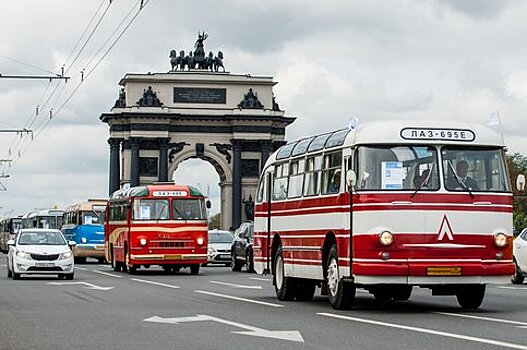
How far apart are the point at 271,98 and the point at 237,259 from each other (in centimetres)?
6256

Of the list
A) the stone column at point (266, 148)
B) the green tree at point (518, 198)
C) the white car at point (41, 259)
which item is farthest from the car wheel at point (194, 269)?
the stone column at point (266, 148)

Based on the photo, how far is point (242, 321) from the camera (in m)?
18.8

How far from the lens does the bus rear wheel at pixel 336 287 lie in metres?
20.8

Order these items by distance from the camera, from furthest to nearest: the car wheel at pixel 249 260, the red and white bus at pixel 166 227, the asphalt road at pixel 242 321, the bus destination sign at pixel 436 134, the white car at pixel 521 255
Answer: the car wheel at pixel 249 260
the red and white bus at pixel 166 227
the white car at pixel 521 255
the bus destination sign at pixel 436 134
the asphalt road at pixel 242 321

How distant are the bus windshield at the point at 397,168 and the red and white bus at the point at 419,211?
0.05 feet

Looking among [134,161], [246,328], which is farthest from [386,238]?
[134,161]

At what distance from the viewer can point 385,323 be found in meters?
18.0

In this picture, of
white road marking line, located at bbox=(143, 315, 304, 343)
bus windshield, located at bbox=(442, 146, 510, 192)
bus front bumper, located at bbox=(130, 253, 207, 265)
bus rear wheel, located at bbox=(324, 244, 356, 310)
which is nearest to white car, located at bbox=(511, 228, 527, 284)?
bus front bumper, located at bbox=(130, 253, 207, 265)

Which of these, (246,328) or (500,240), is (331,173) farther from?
(246,328)

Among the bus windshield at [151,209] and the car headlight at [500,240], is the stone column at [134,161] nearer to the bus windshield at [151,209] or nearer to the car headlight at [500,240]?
the bus windshield at [151,209]

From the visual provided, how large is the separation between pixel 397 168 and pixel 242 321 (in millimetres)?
3394

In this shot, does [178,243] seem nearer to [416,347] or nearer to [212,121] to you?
[416,347]

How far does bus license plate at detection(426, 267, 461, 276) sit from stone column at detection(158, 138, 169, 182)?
285 feet

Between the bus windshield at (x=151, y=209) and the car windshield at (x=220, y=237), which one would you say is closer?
the bus windshield at (x=151, y=209)
